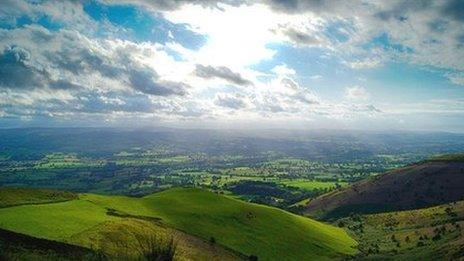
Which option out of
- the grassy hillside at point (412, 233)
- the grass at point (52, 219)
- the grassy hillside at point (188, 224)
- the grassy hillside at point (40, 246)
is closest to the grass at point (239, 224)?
the grassy hillside at point (188, 224)

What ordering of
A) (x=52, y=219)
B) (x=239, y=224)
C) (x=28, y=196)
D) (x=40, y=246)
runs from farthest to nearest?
(x=239, y=224) < (x=28, y=196) < (x=52, y=219) < (x=40, y=246)

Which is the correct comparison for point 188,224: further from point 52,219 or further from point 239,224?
point 52,219

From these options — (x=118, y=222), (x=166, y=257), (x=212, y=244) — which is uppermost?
(x=166, y=257)

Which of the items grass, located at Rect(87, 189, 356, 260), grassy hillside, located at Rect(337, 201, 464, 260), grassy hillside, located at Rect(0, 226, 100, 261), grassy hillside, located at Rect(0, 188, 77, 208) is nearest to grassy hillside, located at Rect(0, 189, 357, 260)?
grass, located at Rect(87, 189, 356, 260)

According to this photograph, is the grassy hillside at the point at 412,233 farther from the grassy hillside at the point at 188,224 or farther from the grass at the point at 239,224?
the grass at the point at 239,224

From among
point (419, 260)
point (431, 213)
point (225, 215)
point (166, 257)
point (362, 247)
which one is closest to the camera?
point (166, 257)

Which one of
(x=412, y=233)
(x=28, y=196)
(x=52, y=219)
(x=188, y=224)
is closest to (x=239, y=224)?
(x=188, y=224)

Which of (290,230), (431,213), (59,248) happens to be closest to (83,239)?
(59,248)

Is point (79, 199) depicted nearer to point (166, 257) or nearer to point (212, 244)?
point (212, 244)

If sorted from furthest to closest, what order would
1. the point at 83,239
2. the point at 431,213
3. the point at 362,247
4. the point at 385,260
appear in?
the point at 431,213, the point at 362,247, the point at 385,260, the point at 83,239
